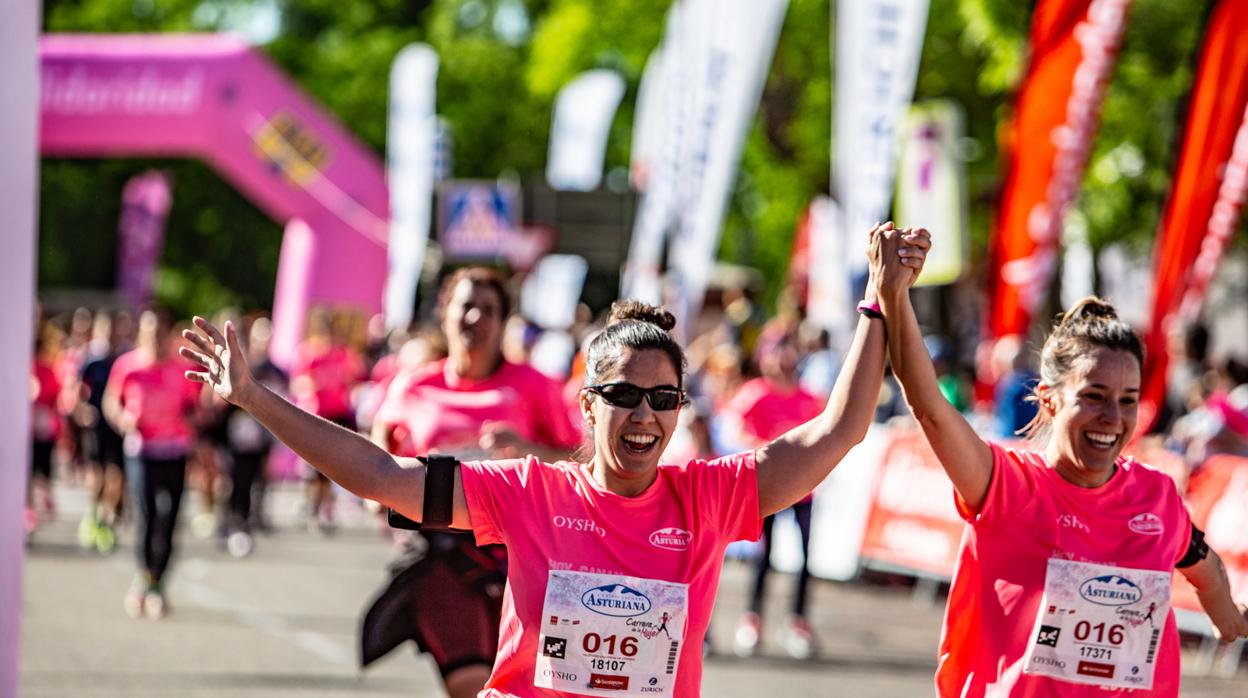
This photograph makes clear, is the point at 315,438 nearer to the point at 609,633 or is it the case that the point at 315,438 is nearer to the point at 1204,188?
the point at 609,633

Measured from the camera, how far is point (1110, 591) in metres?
3.96

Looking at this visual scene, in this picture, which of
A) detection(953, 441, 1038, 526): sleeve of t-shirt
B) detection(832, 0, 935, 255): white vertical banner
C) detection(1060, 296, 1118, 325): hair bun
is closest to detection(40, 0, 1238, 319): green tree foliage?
detection(832, 0, 935, 255): white vertical banner

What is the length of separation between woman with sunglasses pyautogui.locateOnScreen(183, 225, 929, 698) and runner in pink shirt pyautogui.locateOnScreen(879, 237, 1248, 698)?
410 millimetres

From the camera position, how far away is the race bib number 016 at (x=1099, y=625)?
3895mm

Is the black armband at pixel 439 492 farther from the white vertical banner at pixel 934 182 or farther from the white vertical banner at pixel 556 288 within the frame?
the white vertical banner at pixel 556 288

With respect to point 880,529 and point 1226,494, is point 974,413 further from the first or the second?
point 1226,494

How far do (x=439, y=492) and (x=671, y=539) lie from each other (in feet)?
1.57

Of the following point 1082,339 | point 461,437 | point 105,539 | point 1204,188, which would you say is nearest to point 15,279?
point 461,437

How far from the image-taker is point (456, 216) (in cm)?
2442

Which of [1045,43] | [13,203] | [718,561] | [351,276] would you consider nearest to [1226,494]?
[1045,43]

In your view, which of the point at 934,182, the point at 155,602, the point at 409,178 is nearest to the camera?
the point at 155,602

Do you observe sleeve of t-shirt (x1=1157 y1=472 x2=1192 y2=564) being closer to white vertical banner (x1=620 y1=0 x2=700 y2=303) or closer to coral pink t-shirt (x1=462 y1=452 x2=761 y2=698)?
coral pink t-shirt (x1=462 y1=452 x2=761 y2=698)

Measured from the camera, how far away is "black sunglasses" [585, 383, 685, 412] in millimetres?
3625

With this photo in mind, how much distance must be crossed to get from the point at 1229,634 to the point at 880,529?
841 centimetres
